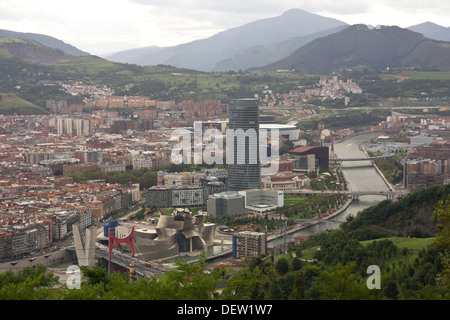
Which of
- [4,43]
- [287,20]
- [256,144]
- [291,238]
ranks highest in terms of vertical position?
[287,20]

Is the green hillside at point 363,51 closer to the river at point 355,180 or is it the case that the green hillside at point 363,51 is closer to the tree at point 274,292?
the river at point 355,180

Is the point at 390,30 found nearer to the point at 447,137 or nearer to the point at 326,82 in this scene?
the point at 326,82

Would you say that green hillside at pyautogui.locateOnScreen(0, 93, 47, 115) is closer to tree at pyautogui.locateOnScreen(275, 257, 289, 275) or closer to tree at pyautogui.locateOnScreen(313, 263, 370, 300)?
tree at pyautogui.locateOnScreen(275, 257, 289, 275)

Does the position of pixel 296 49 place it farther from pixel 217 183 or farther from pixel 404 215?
pixel 404 215

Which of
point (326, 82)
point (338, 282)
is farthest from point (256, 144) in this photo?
point (326, 82)

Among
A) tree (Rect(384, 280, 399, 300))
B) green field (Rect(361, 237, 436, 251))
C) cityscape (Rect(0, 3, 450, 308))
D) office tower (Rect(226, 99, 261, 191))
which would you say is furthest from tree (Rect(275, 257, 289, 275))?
office tower (Rect(226, 99, 261, 191))

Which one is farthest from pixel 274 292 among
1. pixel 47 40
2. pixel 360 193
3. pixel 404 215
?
pixel 47 40
